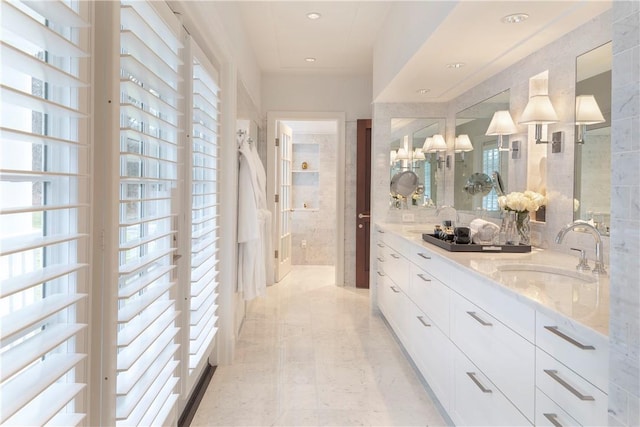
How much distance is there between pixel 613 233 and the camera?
978 millimetres

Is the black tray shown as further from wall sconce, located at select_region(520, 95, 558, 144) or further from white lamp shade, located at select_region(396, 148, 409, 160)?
white lamp shade, located at select_region(396, 148, 409, 160)

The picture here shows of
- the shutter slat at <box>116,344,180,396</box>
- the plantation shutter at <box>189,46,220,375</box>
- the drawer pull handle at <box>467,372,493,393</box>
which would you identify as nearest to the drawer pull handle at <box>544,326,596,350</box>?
the drawer pull handle at <box>467,372,493,393</box>

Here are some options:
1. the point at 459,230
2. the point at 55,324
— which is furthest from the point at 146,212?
the point at 459,230

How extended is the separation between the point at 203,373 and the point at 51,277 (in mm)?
2027

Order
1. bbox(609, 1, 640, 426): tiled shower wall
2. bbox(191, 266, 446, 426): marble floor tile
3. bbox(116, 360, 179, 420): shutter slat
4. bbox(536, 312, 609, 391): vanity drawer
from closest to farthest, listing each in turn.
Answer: bbox(609, 1, 640, 426): tiled shower wall
bbox(536, 312, 609, 391): vanity drawer
bbox(116, 360, 179, 420): shutter slat
bbox(191, 266, 446, 426): marble floor tile

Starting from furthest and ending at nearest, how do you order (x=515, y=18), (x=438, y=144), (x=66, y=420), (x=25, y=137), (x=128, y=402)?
1. (x=438, y=144)
2. (x=515, y=18)
3. (x=128, y=402)
4. (x=66, y=420)
5. (x=25, y=137)

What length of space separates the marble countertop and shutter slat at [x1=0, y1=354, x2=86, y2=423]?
4.10ft

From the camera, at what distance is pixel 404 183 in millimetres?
4465

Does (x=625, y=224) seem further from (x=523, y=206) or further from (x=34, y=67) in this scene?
(x=523, y=206)

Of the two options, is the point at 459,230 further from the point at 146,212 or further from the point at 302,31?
the point at 302,31

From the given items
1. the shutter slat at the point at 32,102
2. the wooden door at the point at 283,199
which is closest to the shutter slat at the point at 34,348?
the shutter slat at the point at 32,102

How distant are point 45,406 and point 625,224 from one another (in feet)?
4.30

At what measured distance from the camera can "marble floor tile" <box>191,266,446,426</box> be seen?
233 cm

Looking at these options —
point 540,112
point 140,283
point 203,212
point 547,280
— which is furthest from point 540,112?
point 140,283
